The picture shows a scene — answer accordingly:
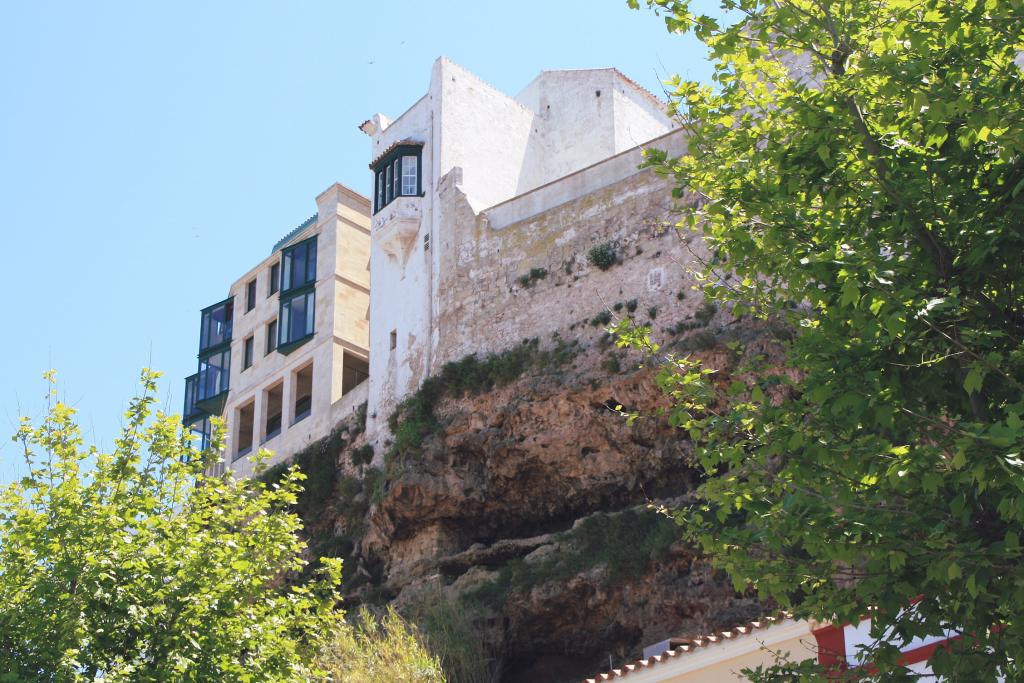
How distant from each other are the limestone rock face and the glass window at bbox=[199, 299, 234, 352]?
46.0 feet

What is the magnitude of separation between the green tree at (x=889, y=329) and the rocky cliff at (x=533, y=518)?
50.0 feet

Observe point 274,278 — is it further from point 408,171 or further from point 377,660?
point 377,660

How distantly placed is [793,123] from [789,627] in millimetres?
7529

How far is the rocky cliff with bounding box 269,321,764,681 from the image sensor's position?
2692 cm

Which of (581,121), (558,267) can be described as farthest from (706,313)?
(581,121)

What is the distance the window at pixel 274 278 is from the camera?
45.8 m

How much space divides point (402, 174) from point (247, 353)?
1019 cm

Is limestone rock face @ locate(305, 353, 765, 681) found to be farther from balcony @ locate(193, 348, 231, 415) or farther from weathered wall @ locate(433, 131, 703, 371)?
balcony @ locate(193, 348, 231, 415)

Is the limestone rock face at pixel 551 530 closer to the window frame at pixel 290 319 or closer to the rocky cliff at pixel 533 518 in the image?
the rocky cliff at pixel 533 518

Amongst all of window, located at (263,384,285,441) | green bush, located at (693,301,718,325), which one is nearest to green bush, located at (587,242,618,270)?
green bush, located at (693,301,718,325)

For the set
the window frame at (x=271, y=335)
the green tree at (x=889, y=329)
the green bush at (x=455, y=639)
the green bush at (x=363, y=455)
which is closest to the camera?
the green tree at (x=889, y=329)

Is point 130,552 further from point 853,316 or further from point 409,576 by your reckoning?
point 409,576

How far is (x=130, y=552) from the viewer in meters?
16.1

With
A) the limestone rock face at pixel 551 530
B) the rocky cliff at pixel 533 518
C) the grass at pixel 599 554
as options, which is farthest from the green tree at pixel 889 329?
the grass at pixel 599 554
